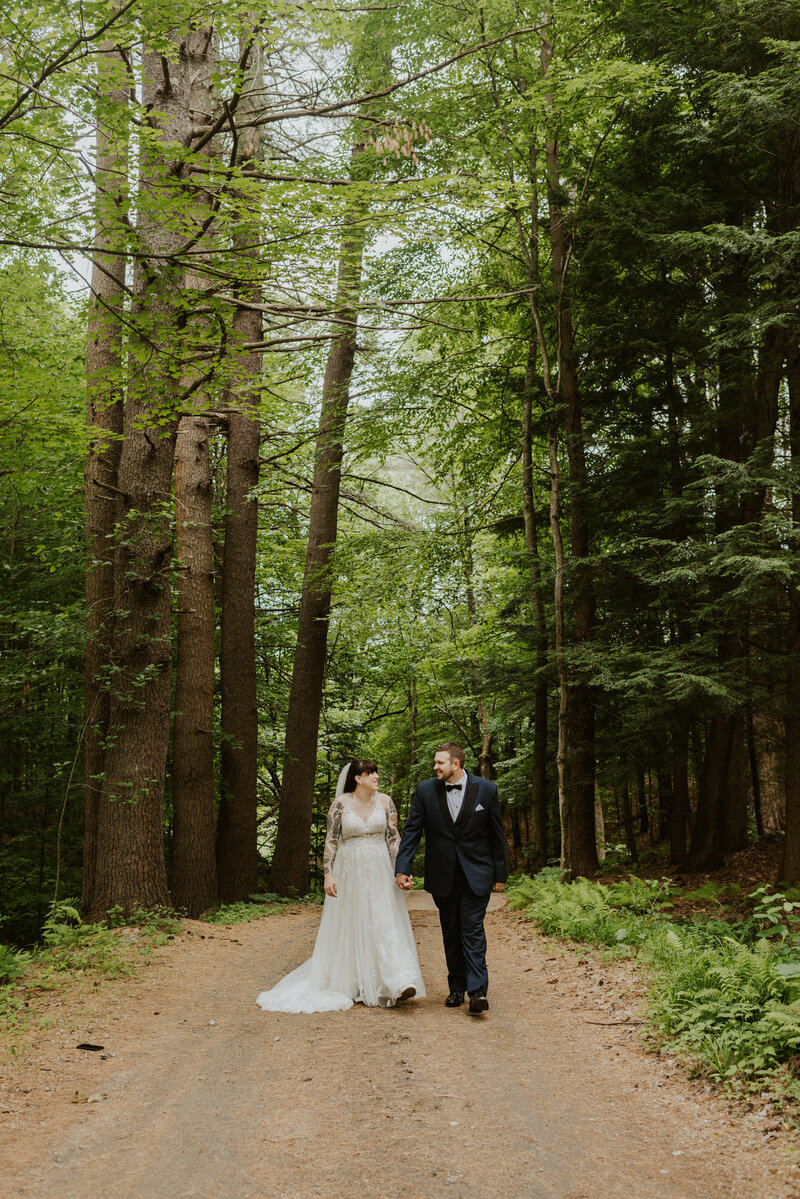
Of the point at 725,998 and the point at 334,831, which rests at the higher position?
the point at 334,831

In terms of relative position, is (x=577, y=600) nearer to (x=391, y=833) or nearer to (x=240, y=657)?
(x=240, y=657)

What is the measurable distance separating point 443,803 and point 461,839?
29 centimetres

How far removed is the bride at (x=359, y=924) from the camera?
6078 mm

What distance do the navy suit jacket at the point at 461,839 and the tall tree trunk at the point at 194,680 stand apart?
5848 millimetres

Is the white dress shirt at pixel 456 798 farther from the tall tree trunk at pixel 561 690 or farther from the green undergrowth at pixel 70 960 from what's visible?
the tall tree trunk at pixel 561 690

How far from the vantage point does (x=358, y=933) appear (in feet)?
20.6

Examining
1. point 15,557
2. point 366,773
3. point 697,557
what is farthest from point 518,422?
point 366,773

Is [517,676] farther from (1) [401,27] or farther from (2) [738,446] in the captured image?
(1) [401,27]

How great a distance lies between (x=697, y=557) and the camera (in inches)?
357

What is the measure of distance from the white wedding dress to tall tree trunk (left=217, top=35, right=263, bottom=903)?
6.21 m

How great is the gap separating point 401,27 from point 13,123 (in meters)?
8.70

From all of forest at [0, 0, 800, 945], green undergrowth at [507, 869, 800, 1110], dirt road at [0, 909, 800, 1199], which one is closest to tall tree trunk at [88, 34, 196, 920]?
forest at [0, 0, 800, 945]

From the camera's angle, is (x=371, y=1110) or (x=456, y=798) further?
(x=456, y=798)

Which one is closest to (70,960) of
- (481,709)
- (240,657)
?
(240,657)
